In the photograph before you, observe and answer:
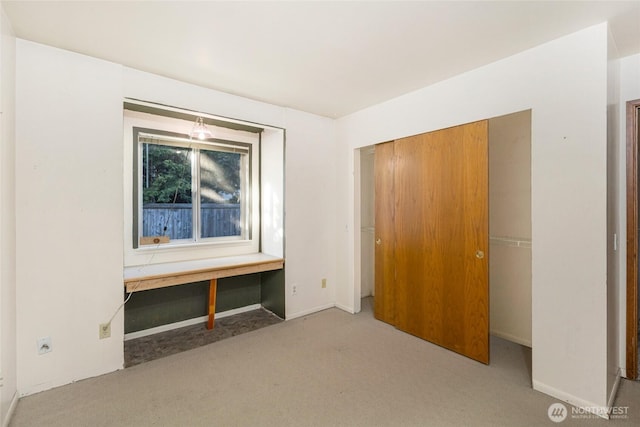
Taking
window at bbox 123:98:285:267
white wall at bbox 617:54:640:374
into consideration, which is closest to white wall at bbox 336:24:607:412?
white wall at bbox 617:54:640:374

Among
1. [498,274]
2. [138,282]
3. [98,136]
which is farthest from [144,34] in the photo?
[498,274]

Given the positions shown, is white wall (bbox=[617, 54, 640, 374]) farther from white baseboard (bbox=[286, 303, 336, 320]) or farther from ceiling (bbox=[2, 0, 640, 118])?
A: white baseboard (bbox=[286, 303, 336, 320])

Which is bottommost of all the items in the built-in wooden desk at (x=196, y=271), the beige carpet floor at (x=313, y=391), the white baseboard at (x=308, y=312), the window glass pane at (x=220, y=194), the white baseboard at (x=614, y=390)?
the beige carpet floor at (x=313, y=391)

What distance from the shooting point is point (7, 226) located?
183 cm

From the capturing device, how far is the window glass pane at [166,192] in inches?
123

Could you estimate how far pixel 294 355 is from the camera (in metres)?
2.57

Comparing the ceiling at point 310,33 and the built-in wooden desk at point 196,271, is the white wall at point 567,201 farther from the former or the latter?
the built-in wooden desk at point 196,271

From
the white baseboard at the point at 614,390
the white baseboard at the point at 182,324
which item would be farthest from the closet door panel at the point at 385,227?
the white baseboard at the point at 614,390

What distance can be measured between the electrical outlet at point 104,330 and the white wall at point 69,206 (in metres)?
0.04

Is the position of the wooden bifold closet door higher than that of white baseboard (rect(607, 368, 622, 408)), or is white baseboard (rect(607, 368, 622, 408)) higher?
the wooden bifold closet door

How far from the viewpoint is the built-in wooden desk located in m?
2.49

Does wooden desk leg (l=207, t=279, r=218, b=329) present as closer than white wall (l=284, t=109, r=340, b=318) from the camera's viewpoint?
Yes

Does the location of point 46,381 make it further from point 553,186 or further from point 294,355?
point 553,186

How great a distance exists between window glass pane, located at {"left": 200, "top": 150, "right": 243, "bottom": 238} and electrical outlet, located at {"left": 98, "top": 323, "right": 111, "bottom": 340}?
1375 millimetres
